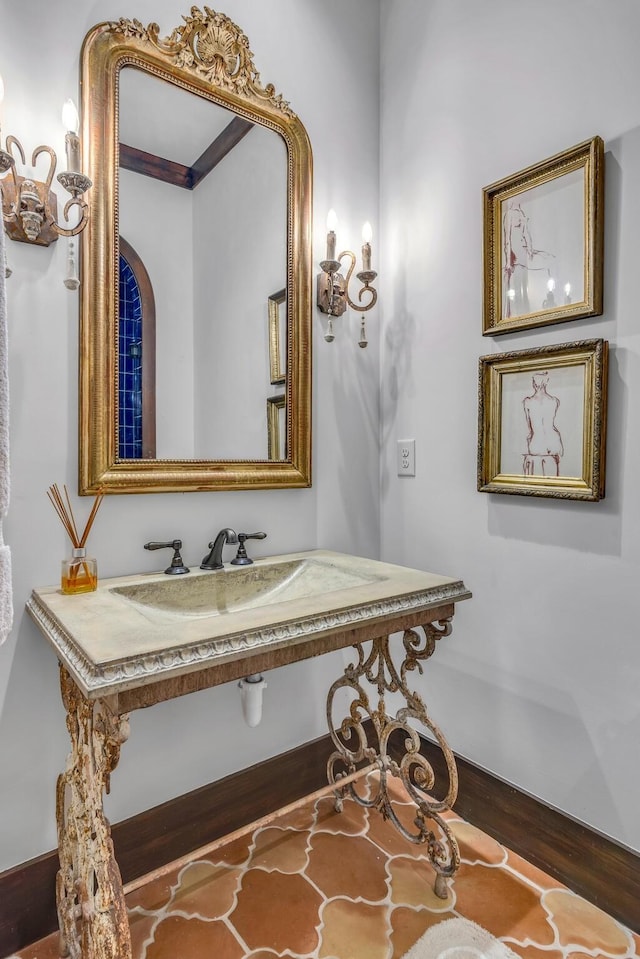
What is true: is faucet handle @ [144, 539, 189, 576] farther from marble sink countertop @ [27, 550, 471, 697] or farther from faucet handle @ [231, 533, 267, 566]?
faucet handle @ [231, 533, 267, 566]

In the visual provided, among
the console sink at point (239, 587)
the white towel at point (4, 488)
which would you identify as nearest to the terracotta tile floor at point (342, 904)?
the console sink at point (239, 587)

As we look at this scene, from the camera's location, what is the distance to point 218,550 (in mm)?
1363

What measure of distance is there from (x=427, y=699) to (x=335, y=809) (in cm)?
44

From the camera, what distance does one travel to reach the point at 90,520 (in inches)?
48.2

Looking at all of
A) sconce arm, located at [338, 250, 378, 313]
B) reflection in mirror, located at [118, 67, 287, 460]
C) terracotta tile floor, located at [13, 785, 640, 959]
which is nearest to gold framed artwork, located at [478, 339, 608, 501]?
sconce arm, located at [338, 250, 378, 313]

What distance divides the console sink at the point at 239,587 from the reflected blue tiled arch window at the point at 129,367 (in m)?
0.34

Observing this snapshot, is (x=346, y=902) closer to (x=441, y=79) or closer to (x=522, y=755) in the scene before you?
(x=522, y=755)

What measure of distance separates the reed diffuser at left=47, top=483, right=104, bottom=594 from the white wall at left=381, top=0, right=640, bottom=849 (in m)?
1.01

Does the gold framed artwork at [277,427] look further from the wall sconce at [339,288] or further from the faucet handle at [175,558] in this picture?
the faucet handle at [175,558]

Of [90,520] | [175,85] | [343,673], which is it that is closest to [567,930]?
[343,673]

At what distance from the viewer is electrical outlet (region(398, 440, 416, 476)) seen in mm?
1754

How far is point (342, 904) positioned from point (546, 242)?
174 cm

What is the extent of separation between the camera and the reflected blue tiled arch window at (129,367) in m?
1.29

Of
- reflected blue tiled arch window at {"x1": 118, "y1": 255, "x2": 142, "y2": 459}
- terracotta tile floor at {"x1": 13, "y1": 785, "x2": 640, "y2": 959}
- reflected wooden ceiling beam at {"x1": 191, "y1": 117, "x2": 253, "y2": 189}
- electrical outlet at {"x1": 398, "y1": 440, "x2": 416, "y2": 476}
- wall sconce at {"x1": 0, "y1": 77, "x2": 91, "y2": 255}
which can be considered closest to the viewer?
wall sconce at {"x1": 0, "y1": 77, "x2": 91, "y2": 255}
